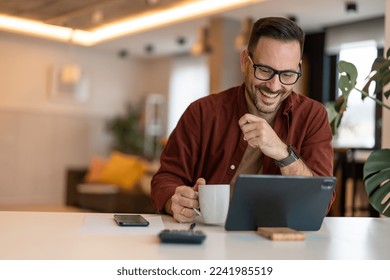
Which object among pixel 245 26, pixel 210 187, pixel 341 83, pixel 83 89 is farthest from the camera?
pixel 83 89

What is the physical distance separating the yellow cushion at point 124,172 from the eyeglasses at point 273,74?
4.96 m

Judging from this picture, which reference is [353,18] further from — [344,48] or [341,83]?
[341,83]

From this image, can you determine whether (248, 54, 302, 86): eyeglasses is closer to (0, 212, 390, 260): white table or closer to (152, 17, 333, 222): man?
(152, 17, 333, 222): man

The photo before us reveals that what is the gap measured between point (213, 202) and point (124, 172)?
5423mm

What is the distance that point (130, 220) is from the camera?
1211 mm

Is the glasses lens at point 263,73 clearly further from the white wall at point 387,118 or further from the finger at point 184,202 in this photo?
the white wall at point 387,118

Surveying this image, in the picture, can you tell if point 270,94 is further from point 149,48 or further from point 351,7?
point 149,48

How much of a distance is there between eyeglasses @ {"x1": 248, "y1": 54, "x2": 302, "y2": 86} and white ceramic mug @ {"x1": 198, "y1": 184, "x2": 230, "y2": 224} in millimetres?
466

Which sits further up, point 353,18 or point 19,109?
point 353,18

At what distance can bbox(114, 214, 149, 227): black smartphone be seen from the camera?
117 centimetres

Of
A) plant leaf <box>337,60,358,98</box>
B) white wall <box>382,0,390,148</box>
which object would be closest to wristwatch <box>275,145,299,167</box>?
plant leaf <box>337,60,358,98</box>

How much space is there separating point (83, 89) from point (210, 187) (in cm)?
777

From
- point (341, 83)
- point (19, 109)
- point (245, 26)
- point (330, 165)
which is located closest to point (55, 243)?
point (330, 165)
